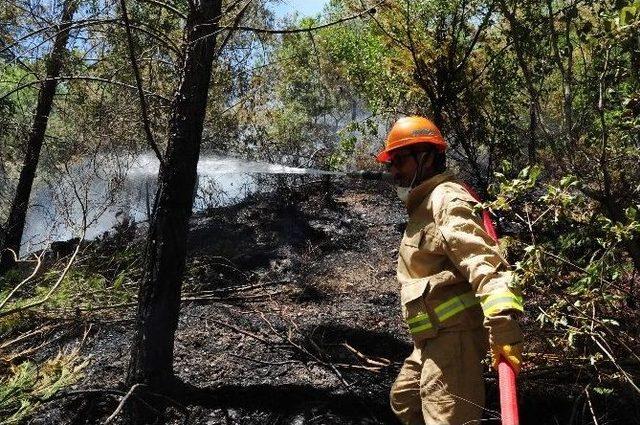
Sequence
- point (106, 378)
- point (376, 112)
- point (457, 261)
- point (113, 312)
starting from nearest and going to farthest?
point (457, 261) → point (106, 378) → point (113, 312) → point (376, 112)

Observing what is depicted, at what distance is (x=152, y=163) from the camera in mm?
13070

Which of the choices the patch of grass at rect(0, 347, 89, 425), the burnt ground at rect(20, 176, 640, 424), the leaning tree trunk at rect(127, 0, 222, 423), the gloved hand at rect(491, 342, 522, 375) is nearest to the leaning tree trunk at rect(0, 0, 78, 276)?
the burnt ground at rect(20, 176, 640, 424)

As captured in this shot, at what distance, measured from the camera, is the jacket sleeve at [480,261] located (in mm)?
2178

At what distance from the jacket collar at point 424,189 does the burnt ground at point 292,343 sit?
123cm

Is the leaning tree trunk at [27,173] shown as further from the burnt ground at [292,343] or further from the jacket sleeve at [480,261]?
the jacket sleeve at [480,261]

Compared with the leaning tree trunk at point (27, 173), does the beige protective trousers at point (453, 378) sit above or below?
below

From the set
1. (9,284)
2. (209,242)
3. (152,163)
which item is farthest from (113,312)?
(152,163)

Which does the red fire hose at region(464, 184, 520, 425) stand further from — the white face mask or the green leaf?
the green leaf

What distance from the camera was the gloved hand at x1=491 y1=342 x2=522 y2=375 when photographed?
84.4 inches

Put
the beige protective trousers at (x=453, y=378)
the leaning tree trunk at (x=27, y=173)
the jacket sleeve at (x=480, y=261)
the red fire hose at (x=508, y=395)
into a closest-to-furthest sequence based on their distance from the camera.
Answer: the red fire hose at (x=508, y=395), the jacket sleeve at (x=480, y=261), the beige protective trousers at (x=453, y=378), the leaning tree trunk at (x=27, y=173)

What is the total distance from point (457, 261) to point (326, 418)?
176 cm

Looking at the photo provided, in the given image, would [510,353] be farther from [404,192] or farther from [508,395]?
[404,192]

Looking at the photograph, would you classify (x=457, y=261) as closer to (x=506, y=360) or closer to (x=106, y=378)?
(x=506, y=360)

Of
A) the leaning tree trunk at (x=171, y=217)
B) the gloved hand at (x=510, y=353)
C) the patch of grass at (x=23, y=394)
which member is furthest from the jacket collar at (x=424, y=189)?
the patch of grass at (x=23, y=394)
